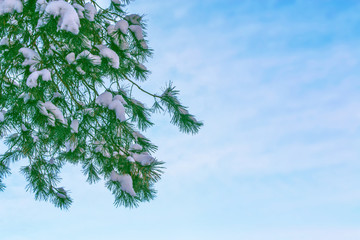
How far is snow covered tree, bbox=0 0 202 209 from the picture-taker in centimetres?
257

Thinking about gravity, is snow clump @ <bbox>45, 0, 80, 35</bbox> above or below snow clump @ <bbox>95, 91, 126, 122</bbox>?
above

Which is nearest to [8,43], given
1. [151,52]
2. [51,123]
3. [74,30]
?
[51,123]

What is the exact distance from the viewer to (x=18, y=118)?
127 inches

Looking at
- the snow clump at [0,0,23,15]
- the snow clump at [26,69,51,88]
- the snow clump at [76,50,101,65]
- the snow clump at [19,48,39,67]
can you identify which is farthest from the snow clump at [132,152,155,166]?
the snow clump at [0,0,23,15]

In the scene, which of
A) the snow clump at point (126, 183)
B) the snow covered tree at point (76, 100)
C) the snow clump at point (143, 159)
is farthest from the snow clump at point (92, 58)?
the snow clump at point (126, 183)

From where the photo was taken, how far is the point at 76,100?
3373 mm

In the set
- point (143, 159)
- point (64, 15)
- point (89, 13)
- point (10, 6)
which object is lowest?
point (143, 159)

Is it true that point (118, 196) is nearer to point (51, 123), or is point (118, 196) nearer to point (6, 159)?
point (51, 123)

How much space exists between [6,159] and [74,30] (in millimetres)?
2341

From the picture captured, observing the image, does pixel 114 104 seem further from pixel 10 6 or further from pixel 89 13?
pixel 10 6

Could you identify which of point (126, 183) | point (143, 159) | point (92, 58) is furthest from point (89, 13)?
point (126, 183)

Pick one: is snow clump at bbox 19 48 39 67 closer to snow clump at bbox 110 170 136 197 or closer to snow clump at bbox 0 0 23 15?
snow clump at bbox 0 0 23 15

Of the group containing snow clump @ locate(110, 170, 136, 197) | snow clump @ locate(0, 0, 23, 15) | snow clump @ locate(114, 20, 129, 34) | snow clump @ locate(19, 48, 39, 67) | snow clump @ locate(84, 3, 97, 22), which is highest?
snow clump @ locate(114, 20, 129, 34)

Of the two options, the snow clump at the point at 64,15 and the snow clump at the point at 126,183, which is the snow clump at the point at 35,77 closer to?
the snow clump at the point at 64,15
